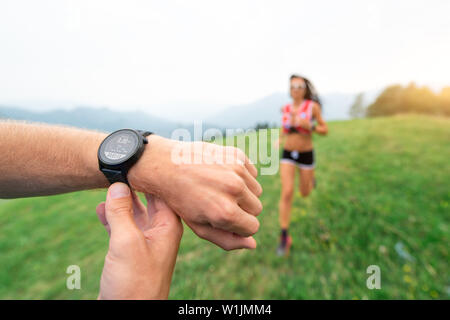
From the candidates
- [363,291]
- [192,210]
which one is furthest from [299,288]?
A: [192,210]

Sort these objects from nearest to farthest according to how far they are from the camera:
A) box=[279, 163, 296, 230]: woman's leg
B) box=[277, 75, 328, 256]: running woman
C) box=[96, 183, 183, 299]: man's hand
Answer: box=[96, 183, 183, 299]: man's hand → box=[279, 163, 296, 230]: woman's leg → box=[277, 75, 328, 256]: running woman

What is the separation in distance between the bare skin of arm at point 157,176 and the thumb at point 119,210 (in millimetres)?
107

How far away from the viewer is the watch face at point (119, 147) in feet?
4.03

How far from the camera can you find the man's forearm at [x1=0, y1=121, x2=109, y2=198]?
1301mm

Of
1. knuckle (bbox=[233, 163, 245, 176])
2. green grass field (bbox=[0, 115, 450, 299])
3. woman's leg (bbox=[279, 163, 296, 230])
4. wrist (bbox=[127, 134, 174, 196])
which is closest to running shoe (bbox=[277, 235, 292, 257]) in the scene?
green grass field (bbox=[0, 115, 450, 299])

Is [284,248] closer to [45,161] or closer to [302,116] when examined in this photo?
[302,116]

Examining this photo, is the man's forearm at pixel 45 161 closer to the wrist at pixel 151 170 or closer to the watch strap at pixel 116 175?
the watch strap at pixel 116 175

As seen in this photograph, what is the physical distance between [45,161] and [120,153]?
0.49 metres

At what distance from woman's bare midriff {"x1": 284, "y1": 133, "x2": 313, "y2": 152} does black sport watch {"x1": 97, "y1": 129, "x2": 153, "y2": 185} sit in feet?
11.4

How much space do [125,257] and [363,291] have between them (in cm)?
311

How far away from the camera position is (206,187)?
1.11 m

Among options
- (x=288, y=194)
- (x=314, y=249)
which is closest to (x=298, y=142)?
(x=288, y=194)

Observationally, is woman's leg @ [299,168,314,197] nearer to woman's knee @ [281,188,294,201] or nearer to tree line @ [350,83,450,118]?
woman's knee @ [281,188,294,201]

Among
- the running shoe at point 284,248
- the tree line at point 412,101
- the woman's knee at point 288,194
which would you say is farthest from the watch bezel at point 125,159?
the tree line at point 412,101
